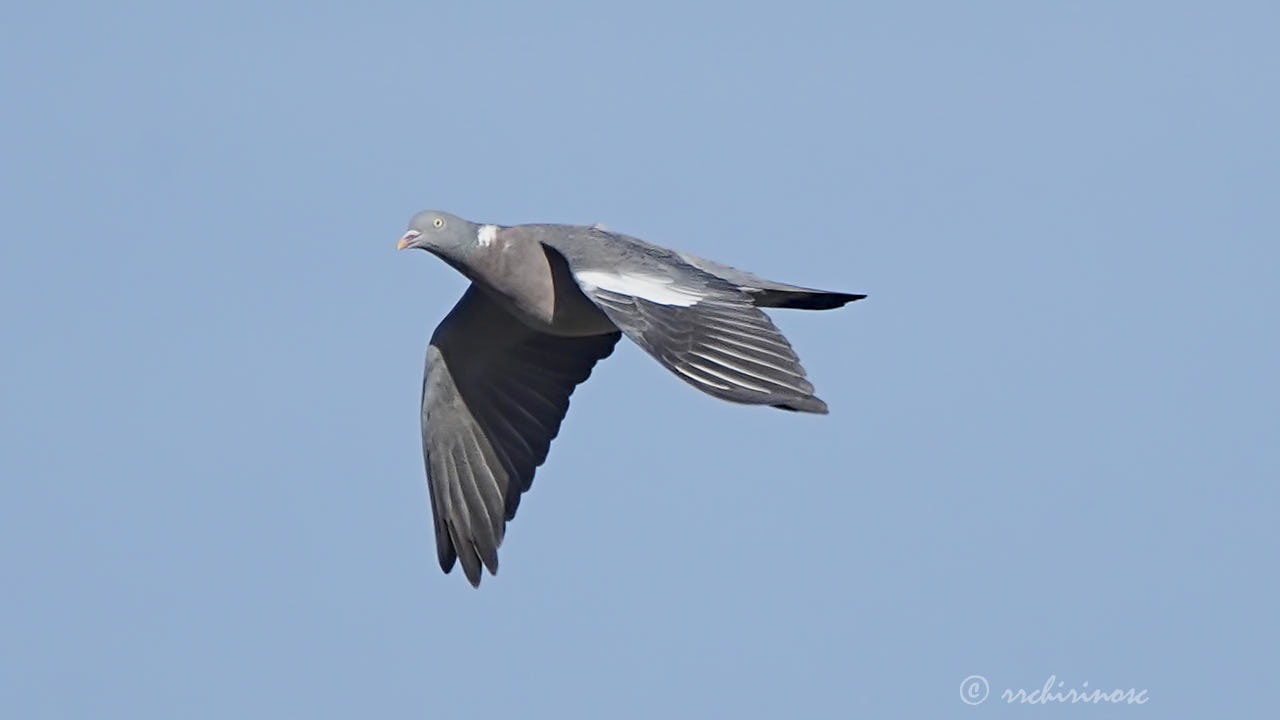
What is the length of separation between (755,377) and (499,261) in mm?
2748

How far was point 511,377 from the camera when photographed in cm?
1241

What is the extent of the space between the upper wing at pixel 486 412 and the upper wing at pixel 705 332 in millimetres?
2038

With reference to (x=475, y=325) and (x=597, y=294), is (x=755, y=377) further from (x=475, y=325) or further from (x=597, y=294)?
(x=475, y=325)

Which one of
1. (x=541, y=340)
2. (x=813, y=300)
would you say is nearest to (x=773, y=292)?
(x=813, y=300)

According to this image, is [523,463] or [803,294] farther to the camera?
[523,463]

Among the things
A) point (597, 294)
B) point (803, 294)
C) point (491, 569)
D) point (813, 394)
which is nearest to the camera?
point (813, 394)

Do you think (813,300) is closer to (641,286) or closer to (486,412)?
(641,286)

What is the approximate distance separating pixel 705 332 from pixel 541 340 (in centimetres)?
307

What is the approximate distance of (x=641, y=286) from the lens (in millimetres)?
10047

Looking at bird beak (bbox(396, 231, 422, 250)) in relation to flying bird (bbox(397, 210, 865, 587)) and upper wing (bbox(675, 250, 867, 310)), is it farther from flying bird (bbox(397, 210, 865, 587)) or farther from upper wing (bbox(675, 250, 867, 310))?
upper wing (bbox(675, 250, 867, 310))

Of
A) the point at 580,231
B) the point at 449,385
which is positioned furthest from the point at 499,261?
the point at 449,385

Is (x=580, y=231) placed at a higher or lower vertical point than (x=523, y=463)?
higher

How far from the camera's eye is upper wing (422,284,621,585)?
12.1 meters

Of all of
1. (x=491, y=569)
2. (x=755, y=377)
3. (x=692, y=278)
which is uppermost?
(x=692, y=278)
